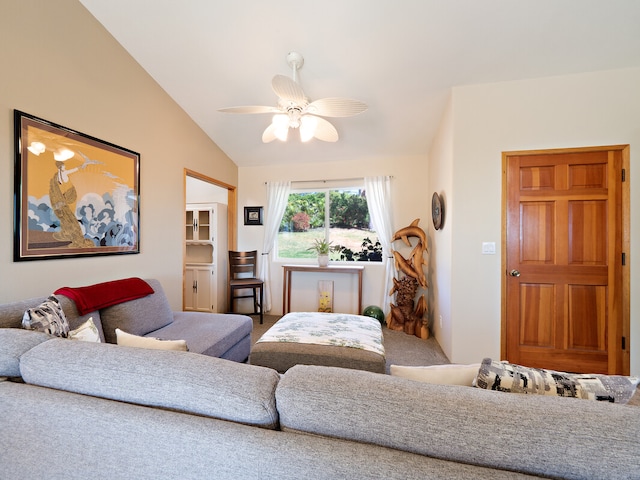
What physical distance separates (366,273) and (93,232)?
3095 millimetres

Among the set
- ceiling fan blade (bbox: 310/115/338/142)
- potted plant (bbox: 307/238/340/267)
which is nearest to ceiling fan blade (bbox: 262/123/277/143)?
ceiling fan blade (bbox: 310/115/338/142)

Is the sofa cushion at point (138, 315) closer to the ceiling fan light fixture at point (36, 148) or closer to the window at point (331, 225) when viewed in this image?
the ceiling fan light fixture at point (36, 148)

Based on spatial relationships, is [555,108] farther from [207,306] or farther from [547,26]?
[207,306]

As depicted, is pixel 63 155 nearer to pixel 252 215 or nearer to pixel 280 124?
pixel 280 124

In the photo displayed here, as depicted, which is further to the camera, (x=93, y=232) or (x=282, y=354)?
(x=93, y=232)

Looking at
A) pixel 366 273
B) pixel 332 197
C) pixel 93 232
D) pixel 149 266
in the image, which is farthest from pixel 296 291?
pixel 93 232

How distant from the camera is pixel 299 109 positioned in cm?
209

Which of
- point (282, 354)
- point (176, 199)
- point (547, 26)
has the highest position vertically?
point (547, 26)

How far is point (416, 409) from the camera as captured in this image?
61cm

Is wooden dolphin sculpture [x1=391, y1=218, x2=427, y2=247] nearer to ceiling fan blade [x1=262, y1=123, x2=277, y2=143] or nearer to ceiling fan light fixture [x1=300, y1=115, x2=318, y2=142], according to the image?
ceiling fan light fixture [x1=300, y1=115, x2=318, y2=142]

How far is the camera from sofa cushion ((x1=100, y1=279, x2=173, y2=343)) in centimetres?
192

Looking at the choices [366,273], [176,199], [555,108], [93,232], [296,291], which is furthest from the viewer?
[296,291]

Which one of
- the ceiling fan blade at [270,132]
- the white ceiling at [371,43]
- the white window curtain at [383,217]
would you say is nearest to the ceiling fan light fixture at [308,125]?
the ceiling fan blade at [270,132]

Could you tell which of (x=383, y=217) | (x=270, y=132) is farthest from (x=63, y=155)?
(x=383, y=217)
